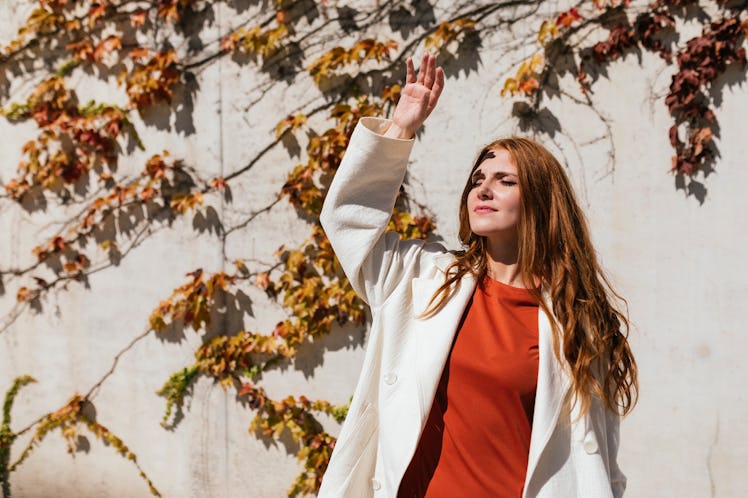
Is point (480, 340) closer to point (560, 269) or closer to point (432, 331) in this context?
point (432, 331)

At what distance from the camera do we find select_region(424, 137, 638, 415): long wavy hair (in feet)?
6.86

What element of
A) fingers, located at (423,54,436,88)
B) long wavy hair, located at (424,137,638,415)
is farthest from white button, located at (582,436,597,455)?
fingers, located at (423,54,436,88)

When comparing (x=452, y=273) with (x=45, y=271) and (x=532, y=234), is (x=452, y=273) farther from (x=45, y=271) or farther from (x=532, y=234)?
(x=45, y=271)

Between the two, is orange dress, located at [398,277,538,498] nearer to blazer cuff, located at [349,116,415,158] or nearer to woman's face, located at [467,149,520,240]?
woman's face, located at [467,149,520,240]

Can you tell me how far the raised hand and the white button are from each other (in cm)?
87

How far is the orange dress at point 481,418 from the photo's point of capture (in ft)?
6.59

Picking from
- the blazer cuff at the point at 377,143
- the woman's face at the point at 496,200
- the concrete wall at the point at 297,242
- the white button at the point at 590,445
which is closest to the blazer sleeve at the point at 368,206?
the blazer cuff at the point at 377,143

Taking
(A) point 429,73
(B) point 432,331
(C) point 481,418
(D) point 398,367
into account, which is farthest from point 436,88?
(C) point 481,418

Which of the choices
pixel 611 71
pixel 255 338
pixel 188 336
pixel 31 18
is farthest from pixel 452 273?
pixel 31 18

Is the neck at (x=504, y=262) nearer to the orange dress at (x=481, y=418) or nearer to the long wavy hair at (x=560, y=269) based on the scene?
the long wavy hair at (x=560, y=269)

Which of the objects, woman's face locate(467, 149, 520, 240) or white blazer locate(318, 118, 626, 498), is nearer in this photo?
white blazer locate(318, 118, 626, 498)

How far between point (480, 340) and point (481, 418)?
0.64 feet

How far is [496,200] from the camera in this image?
2.12 meters

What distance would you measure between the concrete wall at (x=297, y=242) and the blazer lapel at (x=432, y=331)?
127cm
